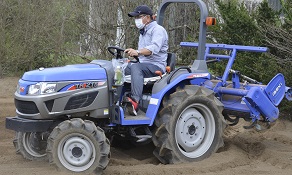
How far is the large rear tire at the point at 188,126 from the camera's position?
673 cm

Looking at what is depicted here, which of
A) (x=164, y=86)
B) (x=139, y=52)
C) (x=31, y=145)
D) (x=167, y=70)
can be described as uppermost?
(x=139, y=52)

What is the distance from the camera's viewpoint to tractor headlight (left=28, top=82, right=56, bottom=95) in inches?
247

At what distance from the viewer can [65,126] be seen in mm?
6125

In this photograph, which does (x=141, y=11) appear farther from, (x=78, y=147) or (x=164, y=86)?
(x=78, y=147)

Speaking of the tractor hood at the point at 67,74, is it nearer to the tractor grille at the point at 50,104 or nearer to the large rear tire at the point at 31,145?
the tractor grille at the point at 50,104

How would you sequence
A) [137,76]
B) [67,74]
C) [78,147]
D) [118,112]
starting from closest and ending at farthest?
[78,147] < [67,74] < [118,112] < [137,76]

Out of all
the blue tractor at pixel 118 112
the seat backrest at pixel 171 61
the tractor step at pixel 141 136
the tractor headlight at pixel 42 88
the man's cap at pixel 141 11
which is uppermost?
the man's cap at pixel 141 11

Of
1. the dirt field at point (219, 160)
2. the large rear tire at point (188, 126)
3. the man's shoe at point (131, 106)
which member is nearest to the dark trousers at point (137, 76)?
the man's shoe at point (131, 106)

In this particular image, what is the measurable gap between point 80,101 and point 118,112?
472mm

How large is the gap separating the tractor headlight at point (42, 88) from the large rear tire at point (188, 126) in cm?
138

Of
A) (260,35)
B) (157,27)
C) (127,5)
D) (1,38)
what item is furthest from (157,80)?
(1,38)

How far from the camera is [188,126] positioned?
23.0ft

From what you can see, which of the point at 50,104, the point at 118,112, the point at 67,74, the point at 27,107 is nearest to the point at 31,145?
the point at 27,107

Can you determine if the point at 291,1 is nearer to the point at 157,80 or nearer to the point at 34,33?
the point at 157,80
